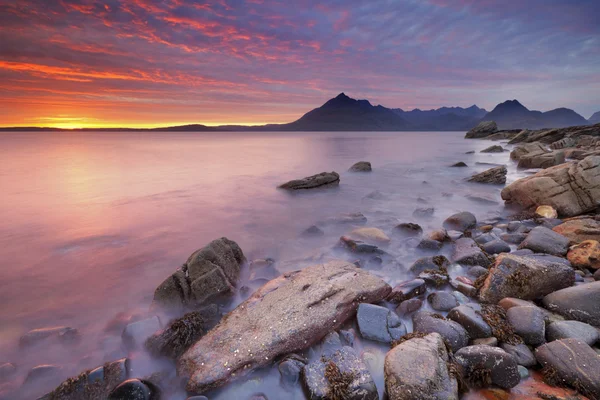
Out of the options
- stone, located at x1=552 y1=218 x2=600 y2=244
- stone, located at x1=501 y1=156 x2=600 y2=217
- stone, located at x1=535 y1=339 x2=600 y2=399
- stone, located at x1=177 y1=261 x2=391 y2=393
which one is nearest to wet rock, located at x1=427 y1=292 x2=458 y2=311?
stone, located at x1=177 y1=261 x2=391 y2=393

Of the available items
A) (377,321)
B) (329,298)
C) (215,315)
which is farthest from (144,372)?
(377,321)

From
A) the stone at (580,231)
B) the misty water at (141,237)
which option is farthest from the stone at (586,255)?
the misty water at (141,237)

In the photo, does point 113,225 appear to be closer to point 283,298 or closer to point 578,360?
point 283,298

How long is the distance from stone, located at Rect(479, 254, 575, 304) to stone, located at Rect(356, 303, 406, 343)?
6.45 ft

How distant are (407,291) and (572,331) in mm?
2376

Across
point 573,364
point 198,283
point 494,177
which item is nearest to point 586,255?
point 573,364

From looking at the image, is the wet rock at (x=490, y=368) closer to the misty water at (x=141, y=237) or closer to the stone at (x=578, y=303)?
the misty water at (x=141, y=237)

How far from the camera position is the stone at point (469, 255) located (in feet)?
22.9

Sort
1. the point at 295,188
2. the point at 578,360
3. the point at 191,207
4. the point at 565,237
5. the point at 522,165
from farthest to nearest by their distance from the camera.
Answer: the point at 522,165, the point at 295,188, the point at 191,207, the point at 565,237, the point at 578,360

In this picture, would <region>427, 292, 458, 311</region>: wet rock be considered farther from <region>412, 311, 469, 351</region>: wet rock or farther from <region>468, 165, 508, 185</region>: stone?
<region>468, 165, 508, 185</region>: stone

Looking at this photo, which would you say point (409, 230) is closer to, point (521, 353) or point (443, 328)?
point (443, 328)

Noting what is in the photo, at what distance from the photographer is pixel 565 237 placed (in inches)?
287

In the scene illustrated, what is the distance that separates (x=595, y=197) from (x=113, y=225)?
18.4 metres

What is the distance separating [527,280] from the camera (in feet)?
16.8
